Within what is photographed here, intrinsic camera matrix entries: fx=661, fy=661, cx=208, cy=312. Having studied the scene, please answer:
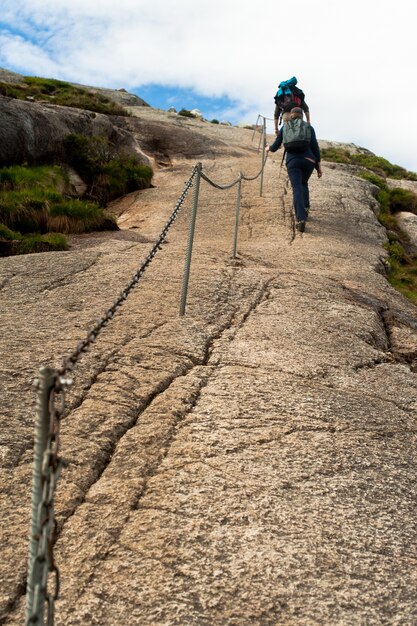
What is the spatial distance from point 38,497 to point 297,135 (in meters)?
9.91

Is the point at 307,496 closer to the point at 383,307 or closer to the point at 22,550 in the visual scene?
the point at 22,550

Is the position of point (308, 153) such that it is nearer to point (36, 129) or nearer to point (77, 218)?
point (77, 218)

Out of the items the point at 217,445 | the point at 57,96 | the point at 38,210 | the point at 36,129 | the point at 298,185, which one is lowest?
→ the point at 217,445

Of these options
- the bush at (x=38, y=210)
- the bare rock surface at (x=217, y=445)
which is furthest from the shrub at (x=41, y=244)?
the bare rock surface at (x=217, y=445)

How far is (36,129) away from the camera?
14.3 metres

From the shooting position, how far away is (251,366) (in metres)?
5.43

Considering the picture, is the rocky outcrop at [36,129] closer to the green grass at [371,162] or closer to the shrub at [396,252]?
the shrub at [396,252]

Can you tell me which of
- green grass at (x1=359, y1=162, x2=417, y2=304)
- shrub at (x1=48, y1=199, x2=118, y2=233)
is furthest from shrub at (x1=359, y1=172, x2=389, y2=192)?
shrub at (x1=48, y1=199, x2=118, y2=233)

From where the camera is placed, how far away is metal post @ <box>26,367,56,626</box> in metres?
2.05

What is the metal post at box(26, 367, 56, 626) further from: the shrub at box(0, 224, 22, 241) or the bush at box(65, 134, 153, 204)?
the bush at box(65, 134, 153, 204)

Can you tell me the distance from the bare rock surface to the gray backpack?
3696 millimetres

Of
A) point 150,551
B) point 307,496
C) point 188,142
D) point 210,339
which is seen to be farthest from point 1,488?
point 188,142

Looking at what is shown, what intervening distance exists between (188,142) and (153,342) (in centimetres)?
1726

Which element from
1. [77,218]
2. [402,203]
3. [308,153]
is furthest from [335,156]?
[77,218]
